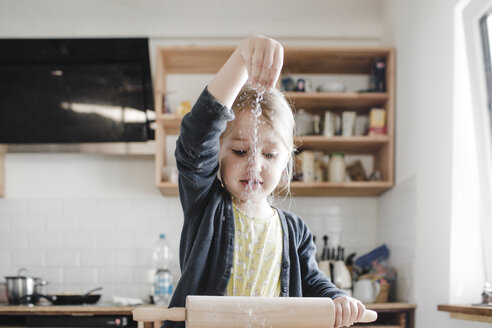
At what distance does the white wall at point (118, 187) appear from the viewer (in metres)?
3.57

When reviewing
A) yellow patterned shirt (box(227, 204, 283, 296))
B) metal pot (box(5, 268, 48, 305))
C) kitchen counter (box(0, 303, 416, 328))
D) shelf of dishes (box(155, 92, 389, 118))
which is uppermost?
shelf of dishes (box(155, 92, 389, 118))

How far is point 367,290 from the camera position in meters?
3.01

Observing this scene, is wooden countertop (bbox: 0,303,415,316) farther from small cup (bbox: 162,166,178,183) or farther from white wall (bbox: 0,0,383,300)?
small cup (bbox: 162,166,178,183)

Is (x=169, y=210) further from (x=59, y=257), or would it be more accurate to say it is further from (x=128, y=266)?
(x=59, y=257)

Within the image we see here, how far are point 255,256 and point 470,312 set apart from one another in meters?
1.13

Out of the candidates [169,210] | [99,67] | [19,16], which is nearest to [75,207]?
[169,210]

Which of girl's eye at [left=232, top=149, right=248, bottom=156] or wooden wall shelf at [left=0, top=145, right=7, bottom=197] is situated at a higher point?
wooden wall shelf at [left=0, top=145, right=7, bottom=197]

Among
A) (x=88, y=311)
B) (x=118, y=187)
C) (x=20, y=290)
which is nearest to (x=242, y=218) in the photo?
(x=88, y=311)

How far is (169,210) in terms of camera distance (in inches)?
142

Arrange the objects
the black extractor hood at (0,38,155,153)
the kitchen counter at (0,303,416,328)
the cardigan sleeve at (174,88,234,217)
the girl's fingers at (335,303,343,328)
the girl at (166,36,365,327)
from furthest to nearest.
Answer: the black extractor hood at (0,38,155,153)
the kitchen counter at (0,303,416,328)
the girl at (166,36,365,327)
the cardigan sleeve at (174,88,234,217)
the girl's fingers at (335,303,343,328)

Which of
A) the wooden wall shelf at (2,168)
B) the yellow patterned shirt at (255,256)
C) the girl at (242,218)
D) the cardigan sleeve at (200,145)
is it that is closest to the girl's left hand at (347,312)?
the girl at (242,218)

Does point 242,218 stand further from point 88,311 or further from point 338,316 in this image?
point 88,311

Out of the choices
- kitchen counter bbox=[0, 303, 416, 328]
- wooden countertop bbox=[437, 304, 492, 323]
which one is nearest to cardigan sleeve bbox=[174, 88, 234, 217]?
wooden countertop bbox=[437, 304, 492, 323]

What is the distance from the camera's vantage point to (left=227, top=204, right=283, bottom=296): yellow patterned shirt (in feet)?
4.10
